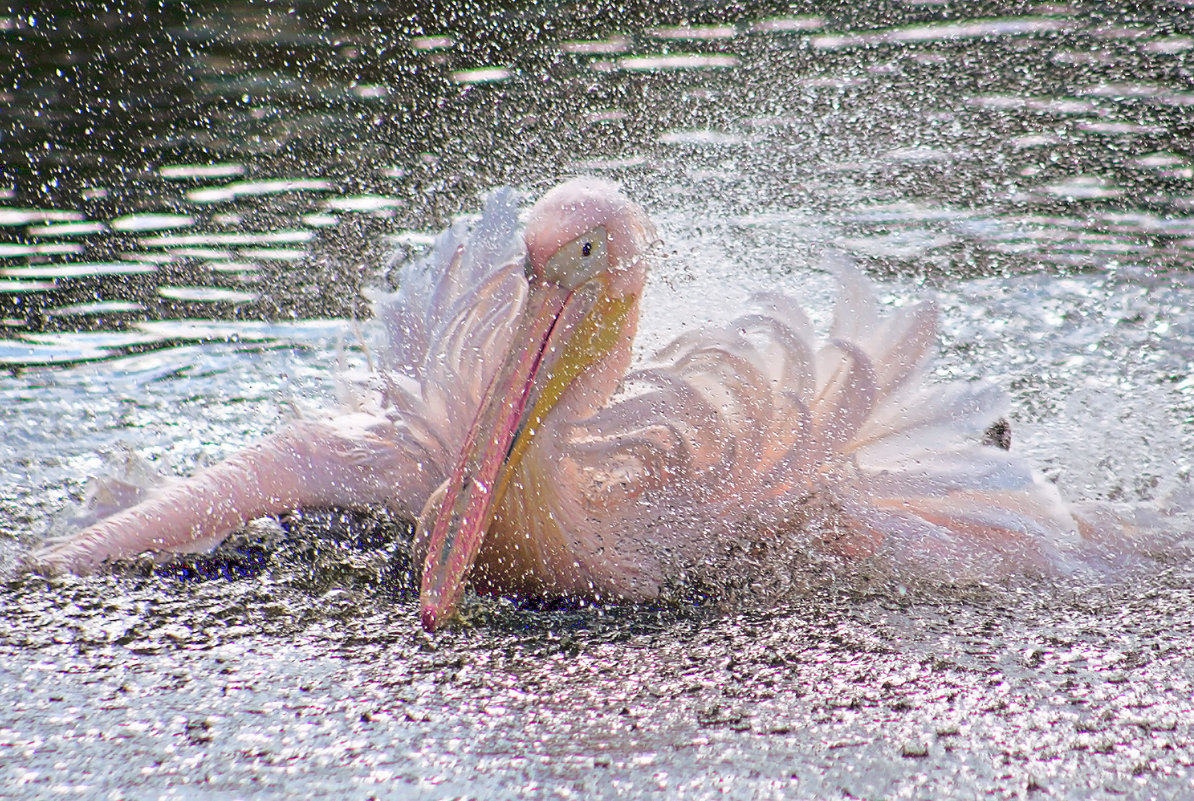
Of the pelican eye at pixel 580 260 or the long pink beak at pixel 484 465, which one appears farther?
the pelican eye at pixel 580 260

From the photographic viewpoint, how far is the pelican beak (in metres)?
2.10

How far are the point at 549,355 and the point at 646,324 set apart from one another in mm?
1119

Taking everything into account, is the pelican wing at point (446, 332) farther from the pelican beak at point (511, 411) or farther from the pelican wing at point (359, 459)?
the pelican beak at point (511, 411)

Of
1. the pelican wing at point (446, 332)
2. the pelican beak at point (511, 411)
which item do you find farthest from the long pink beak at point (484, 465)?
the pelican wing at point (446, 332)

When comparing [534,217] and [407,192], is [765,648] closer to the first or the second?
[534,217]

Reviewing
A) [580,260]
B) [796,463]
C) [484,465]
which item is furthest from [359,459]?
[796,463]

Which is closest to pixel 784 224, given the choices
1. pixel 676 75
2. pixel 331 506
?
pixel 676 75

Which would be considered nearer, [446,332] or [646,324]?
[446,332]

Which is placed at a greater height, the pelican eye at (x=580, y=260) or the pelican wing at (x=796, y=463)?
the pelican eye at (x=580, y=260)

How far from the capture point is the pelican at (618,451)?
232cm

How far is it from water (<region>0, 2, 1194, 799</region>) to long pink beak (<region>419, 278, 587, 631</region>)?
10 cm

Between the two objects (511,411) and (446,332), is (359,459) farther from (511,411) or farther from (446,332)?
(511,411)

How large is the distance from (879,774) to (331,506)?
1319 mm

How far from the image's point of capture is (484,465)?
84.8 inches
